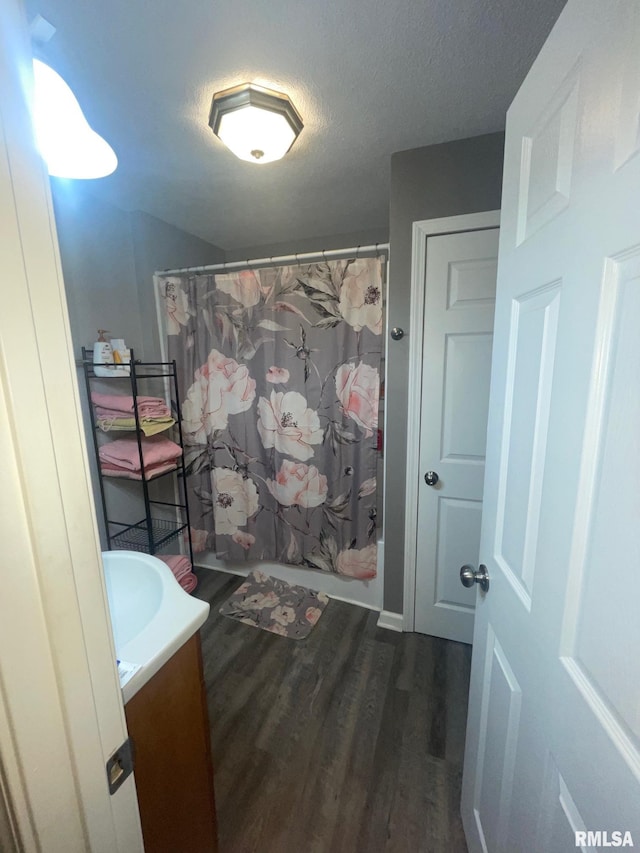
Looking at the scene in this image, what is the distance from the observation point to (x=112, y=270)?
189 cm

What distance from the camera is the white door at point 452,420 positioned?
153 cm

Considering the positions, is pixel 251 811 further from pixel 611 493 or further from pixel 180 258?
pixel 180 258

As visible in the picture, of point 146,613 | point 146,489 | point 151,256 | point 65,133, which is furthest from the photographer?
point 151,256

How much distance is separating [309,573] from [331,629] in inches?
14.7

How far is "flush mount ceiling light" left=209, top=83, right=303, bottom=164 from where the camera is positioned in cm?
117

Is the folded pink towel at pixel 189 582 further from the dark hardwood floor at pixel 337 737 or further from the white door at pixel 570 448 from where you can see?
the white door at pixel 570 448

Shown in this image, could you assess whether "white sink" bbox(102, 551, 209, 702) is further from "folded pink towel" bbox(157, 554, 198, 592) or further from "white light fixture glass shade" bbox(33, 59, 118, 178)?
"folded pink towel" bbox(157, 554, 198, 592)

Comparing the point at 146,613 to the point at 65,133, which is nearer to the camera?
the point at 65,133

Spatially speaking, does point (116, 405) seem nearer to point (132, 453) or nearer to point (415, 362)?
point (132, 453)

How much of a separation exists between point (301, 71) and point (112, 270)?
1.34 meters

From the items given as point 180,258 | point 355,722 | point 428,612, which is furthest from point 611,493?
point 180,258

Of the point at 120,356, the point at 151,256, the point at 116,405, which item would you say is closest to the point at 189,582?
the point at 116,405

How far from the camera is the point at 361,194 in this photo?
1.88m

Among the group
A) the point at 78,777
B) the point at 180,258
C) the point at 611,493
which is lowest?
the point at 78,777
